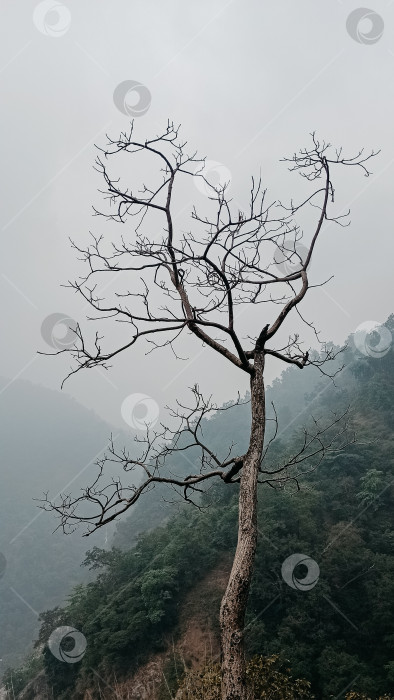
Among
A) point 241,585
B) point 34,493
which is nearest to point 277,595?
point 241,585

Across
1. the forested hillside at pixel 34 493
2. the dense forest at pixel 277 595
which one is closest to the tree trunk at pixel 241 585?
Answer: the dense forest at pixel 277 595

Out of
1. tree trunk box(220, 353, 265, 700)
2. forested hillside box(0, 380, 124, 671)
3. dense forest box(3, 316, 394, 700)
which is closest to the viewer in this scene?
tree trunk box(220, 353, 265, 700)

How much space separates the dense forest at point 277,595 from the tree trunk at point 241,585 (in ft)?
24.5

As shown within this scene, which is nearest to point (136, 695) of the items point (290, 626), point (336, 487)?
point (290, 626)

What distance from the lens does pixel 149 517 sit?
41281mm

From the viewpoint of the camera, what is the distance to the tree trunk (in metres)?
2.62

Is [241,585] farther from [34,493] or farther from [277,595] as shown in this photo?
[34,493]

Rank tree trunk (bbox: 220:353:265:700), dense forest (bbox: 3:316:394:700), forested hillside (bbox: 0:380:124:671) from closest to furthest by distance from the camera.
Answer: tree trunk (bbox: 220:353:265:700) → dense forest (bbox: 3:316:394:700) → forested hillside (bbox: 0:380:124:671)

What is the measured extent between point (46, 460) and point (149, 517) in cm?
7065

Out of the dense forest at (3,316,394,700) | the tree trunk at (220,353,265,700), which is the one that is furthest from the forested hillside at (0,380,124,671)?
the tree trunk at (220,353,265,700)

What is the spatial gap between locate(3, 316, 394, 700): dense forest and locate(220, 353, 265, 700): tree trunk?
7.47m

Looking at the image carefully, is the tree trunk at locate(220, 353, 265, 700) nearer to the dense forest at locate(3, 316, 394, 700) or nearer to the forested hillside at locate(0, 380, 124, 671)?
the dense forest at locate(3, 316, 394, 700)

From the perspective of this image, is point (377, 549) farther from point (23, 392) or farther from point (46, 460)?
point (23, 392)

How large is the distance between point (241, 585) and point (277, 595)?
13.4 m
